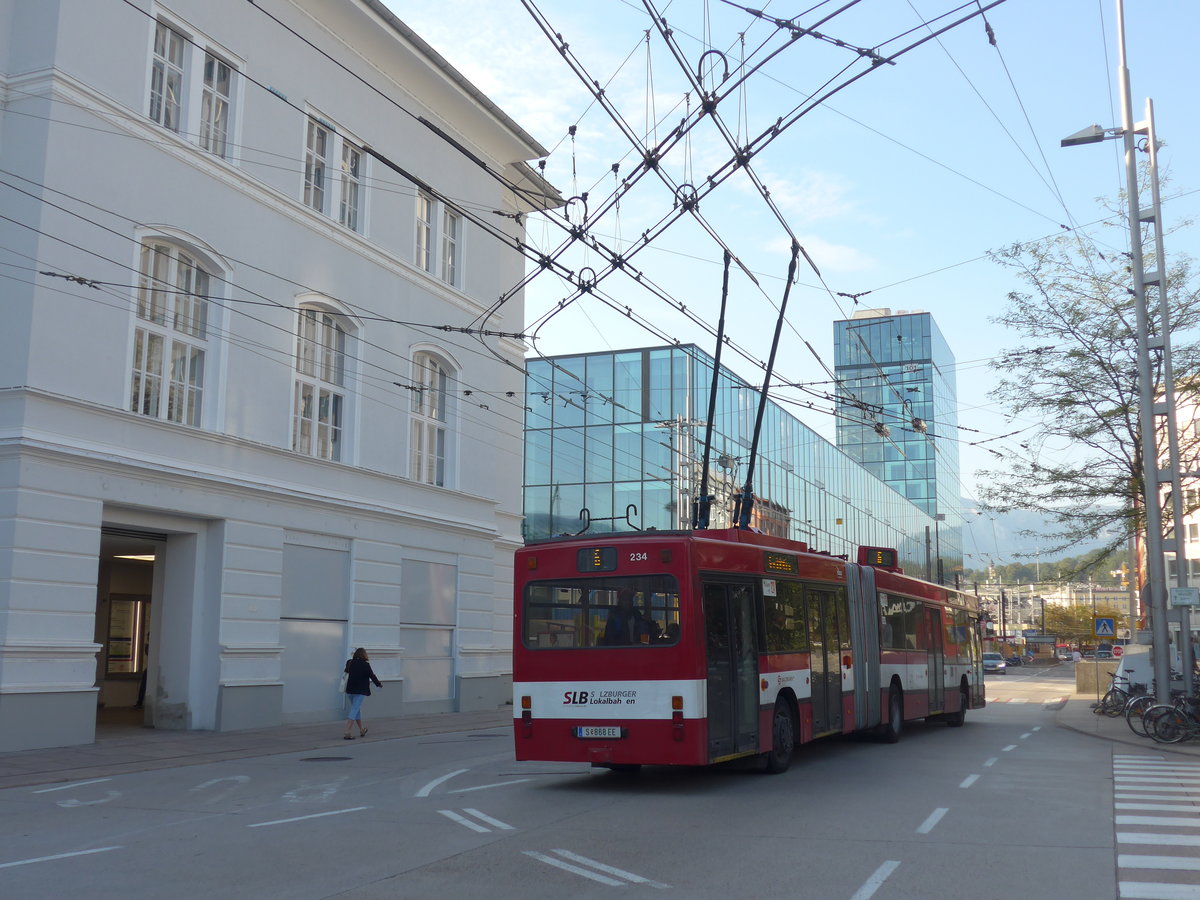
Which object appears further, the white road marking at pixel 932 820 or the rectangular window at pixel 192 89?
the rectangular window at pixel 192 89

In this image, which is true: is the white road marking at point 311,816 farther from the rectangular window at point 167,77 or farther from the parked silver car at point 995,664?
the parked silver car at point 995,664

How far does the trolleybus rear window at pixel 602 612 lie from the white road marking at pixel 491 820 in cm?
Answer: 271

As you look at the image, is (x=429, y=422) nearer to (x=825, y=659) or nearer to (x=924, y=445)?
(x=825, y=659)

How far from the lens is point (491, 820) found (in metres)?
10.7

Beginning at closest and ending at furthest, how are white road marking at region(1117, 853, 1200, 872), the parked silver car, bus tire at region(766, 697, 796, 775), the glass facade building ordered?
white road marking at region(1117, 853, 1200, 872) → bus tire at region(766, 697, 796, 775) → the glass facade building → the parked silver car

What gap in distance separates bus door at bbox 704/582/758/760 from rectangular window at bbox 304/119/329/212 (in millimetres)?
14670

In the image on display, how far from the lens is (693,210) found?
44.7 feet

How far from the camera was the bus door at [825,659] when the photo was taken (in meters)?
16.3

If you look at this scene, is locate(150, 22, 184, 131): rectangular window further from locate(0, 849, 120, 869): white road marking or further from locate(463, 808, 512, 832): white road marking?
locate(0, 849, 120, 869): white road marking

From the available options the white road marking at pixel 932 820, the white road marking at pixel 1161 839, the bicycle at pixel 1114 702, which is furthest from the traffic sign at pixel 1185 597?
the white road marking at pixel 1161 839

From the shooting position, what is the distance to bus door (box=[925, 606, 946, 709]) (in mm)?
23141

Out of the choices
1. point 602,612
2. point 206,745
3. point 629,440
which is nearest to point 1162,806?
point 602,612

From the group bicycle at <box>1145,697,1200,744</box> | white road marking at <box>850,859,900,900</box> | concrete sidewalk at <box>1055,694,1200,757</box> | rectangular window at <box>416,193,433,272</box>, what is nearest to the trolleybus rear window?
white road marking at <box>850,859,900,900</box>

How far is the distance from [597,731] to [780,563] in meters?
3.69
